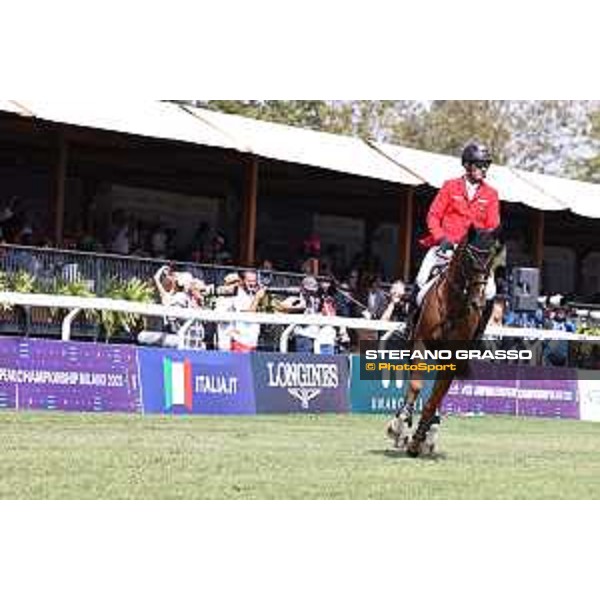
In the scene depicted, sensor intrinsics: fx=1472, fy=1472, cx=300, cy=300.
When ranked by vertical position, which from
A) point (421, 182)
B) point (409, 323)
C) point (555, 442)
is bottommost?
point (555, 442)

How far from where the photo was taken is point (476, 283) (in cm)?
1324

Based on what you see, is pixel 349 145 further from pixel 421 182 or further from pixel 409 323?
pixel 409 323

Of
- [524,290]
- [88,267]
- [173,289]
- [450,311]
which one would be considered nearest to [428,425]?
[450,311]

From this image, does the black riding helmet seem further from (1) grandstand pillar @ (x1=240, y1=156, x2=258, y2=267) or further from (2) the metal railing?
(1) grandstand pillar @ (x1=240, y1=156, x2=258, y2=267)

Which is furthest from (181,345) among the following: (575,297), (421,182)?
(575,297)

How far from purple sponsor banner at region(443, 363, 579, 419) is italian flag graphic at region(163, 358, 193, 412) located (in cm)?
538

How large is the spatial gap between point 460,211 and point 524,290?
10928 mm

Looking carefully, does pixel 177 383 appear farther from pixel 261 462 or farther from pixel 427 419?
pixel 261 462

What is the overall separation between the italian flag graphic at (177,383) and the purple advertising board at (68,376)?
1.63ft

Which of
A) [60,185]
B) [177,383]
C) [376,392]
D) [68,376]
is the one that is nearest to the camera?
[68,376]

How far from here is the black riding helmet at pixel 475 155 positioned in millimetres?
13391

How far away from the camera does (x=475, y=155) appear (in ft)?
43.9

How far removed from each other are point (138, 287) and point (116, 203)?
8.32m

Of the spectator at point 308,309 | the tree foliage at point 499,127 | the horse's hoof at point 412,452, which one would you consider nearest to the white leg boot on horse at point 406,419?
the horse's hoof at point 412,452
